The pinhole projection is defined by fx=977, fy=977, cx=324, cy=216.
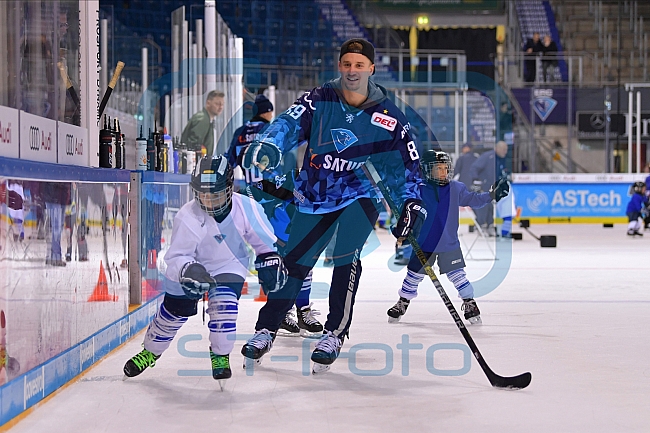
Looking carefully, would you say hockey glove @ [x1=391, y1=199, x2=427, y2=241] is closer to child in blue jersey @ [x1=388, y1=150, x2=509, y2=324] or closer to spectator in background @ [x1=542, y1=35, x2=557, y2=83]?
child in blue jersey @ [x1=388, y1=150, x2=509, y2=324]

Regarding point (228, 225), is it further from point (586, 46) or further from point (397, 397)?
point (586, 46)

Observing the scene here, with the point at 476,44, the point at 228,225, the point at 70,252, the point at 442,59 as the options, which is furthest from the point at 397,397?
the point at 476,44

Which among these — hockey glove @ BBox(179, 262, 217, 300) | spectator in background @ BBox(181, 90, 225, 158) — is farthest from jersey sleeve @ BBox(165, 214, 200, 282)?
spectator in background @ BBox(181, 90, 225, 158)

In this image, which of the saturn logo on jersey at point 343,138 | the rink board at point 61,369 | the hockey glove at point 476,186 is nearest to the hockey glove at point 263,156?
the saturn logo on jersey at point 343,138

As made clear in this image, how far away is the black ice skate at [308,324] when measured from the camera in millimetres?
4535

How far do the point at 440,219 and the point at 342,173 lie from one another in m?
1.51

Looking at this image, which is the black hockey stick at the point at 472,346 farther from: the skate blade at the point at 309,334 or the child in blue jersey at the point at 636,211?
the child in blue jersey at the point at 636,211

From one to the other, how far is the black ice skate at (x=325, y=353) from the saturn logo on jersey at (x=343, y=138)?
71cm

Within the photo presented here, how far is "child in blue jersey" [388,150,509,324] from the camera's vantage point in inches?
197

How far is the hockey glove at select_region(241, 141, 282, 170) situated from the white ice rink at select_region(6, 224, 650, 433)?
0.75 meters

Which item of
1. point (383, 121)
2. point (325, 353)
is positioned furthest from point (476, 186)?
point (325, 353)

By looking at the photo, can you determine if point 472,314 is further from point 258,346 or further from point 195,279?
point 195,279

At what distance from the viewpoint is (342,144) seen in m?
3.68

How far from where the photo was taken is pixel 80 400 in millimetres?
2988
